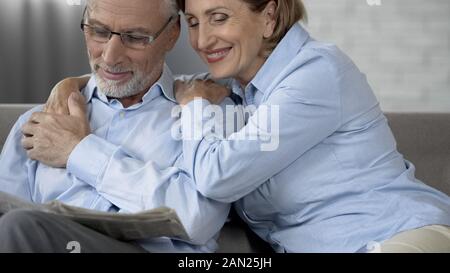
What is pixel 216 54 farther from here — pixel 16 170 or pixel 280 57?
pixel 16 170

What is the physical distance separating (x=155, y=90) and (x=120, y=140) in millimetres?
155

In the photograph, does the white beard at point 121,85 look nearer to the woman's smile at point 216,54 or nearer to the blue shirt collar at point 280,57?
the woman's smile at point 216,54

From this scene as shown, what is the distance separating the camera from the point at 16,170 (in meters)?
1.62

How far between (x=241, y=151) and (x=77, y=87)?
0.57 meters

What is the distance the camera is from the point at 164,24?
5.32 feet

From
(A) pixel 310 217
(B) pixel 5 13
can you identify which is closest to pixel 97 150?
(A) pixel 310 217

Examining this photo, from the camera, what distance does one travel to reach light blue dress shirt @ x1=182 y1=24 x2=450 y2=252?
1342 mm

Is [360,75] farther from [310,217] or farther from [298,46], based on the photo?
[310,217]

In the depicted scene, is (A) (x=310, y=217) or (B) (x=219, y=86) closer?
(A) (x=310, y=217)

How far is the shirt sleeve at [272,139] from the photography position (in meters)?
1.32

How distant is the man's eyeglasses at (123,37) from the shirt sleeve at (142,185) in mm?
242

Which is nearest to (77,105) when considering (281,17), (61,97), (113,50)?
(61,97)

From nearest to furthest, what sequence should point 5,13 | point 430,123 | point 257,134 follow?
point 257,134 < point 430,123 < point 5,13

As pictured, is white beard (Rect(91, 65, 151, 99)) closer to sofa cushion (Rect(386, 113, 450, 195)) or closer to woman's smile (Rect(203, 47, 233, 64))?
woman's smile (Rect(203, 47, 233, 64))
